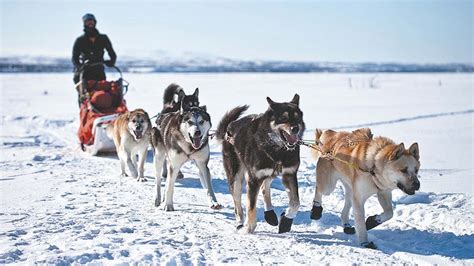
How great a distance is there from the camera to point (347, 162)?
3.91m

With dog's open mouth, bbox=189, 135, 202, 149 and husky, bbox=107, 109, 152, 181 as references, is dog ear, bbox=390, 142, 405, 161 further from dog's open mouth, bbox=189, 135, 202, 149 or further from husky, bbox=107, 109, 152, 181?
husky, bbox=107, 109, 152, 181

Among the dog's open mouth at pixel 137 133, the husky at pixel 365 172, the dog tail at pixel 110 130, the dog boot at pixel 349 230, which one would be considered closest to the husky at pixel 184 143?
the dog's open mouth at pixel 137 133

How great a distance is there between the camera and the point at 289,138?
148 inches

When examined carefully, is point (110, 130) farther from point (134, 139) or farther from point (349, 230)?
point (349, 230)

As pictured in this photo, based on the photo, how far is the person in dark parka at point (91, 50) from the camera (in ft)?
28.2

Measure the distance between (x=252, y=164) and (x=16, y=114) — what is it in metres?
11.7

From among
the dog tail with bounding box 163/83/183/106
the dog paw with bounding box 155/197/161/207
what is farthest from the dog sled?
the dog paw with bounding box 155/197/161/207

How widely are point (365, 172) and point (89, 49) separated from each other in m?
6.42

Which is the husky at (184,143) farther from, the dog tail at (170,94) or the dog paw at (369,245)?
the dog paw at (369,245)

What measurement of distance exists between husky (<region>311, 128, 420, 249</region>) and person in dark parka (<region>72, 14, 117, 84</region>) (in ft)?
18.2

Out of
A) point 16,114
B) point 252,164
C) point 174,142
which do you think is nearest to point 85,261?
point 252,164

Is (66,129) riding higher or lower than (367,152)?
lower

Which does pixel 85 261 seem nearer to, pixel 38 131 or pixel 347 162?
pixel 347 162

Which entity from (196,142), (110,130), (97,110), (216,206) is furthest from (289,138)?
(97,110)
